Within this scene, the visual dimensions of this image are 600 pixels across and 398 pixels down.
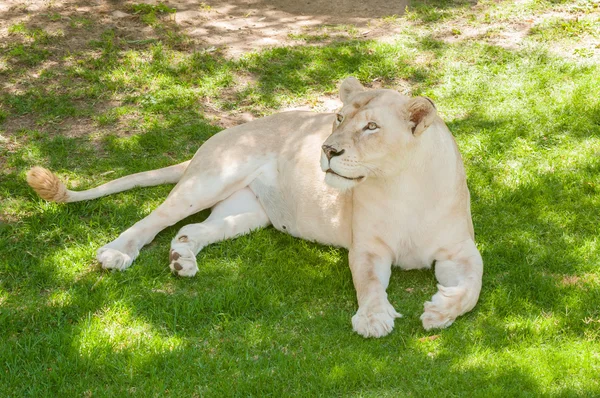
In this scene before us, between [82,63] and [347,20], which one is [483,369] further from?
[347,20]

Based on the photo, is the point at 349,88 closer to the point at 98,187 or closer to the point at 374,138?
the point at 374,138

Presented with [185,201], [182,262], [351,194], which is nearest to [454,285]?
[351,194]

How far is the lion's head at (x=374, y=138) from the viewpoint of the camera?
4531 millimetres

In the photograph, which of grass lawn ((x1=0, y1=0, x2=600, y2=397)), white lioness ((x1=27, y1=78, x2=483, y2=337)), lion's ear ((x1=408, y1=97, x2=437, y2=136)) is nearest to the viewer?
grass lawn ((x1=0, y1=0, x2=600, y2=397))

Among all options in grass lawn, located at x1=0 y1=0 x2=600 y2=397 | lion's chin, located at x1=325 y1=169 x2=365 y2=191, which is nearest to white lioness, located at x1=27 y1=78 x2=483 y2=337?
lion's chin, located at x1=325 y1=169 x2=365 y2=191

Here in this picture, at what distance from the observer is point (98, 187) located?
592 centimetres

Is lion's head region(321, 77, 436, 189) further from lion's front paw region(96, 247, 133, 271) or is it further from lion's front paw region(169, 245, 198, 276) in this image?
lion's front paw region(96, 247, 133, 271)

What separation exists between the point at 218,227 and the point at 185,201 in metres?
0.30

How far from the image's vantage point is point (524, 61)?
27.3 feet

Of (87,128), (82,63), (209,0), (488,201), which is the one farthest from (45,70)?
(488,201)

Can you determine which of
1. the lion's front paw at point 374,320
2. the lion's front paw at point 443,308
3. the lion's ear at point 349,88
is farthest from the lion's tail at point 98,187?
the lion's front paw at point 443,308

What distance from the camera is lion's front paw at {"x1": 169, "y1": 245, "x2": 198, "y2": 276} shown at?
522 cm

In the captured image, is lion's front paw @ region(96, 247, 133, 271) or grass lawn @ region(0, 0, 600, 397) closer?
grass lawn @ region(0, 0, 600, 397)

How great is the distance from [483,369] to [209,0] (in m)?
7.26
